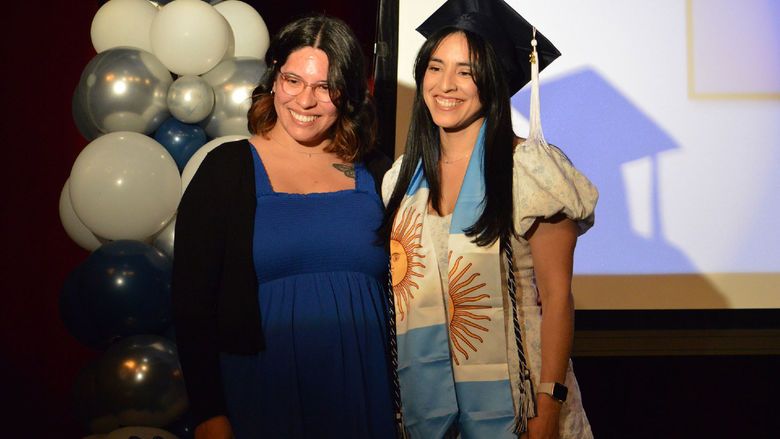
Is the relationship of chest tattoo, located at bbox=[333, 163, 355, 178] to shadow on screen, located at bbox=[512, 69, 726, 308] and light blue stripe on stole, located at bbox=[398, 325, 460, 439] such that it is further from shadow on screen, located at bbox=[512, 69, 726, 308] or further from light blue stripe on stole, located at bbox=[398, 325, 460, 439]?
shadow on screen, located at bbox=[512, 69, 726, 308]

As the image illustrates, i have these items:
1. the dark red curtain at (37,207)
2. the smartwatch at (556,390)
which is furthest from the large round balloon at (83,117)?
the smartwatch at (556,390)

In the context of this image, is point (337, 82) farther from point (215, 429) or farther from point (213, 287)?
point (215, 429)

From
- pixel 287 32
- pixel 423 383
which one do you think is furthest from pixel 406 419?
pixel 287 32

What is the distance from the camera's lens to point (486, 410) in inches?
59.1

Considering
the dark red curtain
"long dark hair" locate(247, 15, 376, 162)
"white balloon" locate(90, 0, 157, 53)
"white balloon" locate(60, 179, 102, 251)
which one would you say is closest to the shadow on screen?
"long dark hair" locate(247, 15, 376, 162)

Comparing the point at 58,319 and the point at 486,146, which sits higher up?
the point at 486,146

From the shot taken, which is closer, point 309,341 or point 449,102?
point 309,341

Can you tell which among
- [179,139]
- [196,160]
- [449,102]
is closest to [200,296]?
[449,102]

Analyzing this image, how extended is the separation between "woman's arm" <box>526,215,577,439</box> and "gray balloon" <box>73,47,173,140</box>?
1832mm

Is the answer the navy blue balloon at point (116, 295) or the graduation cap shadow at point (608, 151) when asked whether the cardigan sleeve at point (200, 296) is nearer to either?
the navy blue balloon at point (116, 295)

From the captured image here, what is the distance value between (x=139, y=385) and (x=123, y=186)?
0.73 metres

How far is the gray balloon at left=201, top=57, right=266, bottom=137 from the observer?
277 centimetres

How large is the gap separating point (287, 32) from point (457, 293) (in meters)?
0.80

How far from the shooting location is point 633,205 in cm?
309
